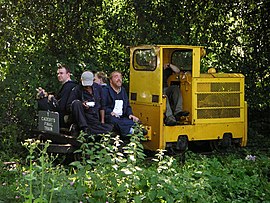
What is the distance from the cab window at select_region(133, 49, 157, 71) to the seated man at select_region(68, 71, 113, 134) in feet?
4.21

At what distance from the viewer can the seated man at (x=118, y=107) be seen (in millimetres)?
9669

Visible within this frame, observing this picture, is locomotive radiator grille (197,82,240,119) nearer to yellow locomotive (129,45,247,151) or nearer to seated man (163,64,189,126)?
yellow locomotive (129,45,247,151)

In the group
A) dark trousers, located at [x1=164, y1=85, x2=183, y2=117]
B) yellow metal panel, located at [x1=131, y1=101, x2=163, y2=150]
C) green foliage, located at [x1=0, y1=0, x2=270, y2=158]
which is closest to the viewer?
yellow metal panel, located at [x1=131, y1=101, x2=163, y2=150]

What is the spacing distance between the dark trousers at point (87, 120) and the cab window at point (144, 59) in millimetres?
1624

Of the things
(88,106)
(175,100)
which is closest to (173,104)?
(175,100)

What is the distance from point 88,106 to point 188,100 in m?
2.18

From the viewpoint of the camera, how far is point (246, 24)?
13984mm

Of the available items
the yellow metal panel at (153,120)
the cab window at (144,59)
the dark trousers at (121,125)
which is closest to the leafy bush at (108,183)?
the dark trousers at (121,125)

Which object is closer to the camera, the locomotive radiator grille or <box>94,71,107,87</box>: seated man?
<box>94,71,107,87</box>: seated man

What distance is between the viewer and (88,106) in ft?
30.2

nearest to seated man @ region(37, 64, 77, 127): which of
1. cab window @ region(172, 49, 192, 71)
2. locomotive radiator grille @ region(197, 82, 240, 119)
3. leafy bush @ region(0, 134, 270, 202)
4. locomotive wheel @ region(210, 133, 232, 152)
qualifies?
cab window @ region(172, 49, 192, 71)

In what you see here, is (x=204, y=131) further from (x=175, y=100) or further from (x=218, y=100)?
(x=175, y=100)

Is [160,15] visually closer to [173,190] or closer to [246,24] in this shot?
[246,24]

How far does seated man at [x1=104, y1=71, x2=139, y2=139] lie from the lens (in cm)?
967
